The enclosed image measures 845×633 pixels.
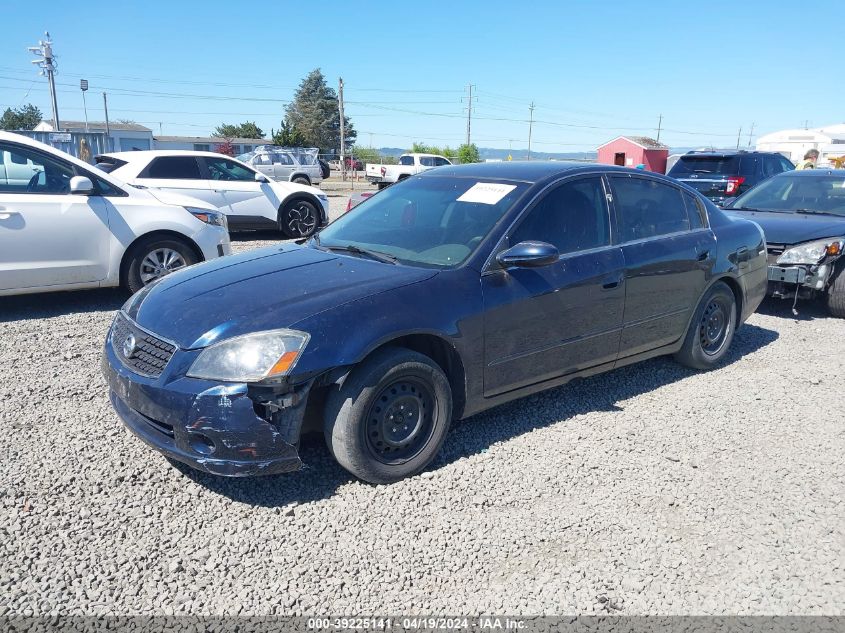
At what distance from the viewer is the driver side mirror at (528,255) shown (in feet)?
12.0

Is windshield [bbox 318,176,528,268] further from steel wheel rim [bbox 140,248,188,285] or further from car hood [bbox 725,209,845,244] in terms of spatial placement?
car hood [bbox 725,209,845,244]

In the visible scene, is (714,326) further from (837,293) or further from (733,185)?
(733,185)

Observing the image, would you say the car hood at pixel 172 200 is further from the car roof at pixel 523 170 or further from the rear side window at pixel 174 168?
the rear side window at pixel 174 168

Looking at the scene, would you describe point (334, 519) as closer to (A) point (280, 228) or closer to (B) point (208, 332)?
(B) point (208, 332)

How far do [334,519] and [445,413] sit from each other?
813mm

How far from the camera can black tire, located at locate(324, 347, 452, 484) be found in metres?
3.17

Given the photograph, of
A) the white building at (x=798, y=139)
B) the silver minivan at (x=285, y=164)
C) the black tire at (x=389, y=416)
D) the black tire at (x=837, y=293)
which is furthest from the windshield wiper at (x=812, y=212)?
the white building at (x=798, y=139)

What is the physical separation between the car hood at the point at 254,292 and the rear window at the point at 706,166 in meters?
10.5

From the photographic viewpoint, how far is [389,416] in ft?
11.0

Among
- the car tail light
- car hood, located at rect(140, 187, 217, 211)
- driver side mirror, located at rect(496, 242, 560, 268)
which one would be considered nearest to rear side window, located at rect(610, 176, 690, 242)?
driver side mirror, located at rect(496, 242, 560, 268)

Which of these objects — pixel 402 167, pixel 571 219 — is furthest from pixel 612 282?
pixel 402 167

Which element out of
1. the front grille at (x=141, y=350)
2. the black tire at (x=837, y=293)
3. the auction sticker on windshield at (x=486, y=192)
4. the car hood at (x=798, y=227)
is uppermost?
the auction sticker on windshield at (x=486, y=192)

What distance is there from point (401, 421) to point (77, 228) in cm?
442

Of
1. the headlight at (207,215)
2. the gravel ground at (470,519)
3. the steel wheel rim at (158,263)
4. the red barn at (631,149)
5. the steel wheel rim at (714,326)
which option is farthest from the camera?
the red barn at (631,149)
